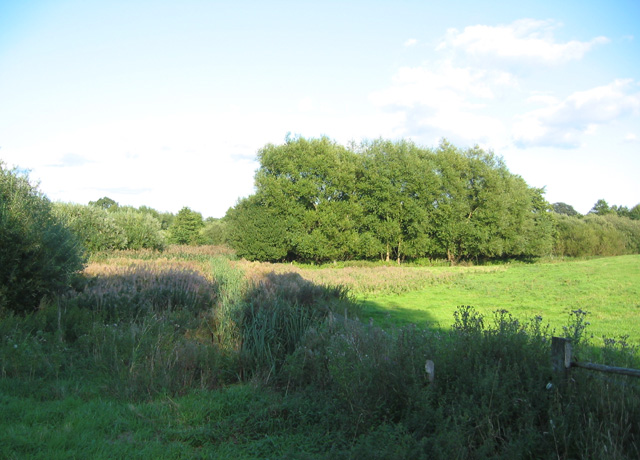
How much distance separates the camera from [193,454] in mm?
3891

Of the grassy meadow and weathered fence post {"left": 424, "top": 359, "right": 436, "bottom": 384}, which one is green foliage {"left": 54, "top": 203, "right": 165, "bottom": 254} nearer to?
the grassy meadow

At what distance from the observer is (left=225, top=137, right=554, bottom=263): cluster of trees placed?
35.9 meters

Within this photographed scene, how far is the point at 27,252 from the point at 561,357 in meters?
9.15

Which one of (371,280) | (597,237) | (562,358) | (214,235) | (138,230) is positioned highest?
(597,237)

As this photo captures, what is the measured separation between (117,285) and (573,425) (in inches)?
374

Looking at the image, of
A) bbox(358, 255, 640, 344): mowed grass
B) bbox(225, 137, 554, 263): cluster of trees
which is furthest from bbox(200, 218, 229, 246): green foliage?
Result: bbox(358, 255, 640, 344): mowed grass

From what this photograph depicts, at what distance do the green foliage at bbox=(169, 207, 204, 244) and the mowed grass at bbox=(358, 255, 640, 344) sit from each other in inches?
1323

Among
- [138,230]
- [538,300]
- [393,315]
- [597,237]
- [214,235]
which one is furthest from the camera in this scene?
[214,235]

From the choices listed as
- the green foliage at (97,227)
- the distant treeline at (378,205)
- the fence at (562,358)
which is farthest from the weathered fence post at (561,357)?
the distant treeline at (378,205)

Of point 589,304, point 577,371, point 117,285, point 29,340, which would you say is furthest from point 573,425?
point 589,304

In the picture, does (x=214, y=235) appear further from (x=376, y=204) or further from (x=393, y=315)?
(x=393, y=315)

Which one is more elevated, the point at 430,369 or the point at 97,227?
the point at 97,227

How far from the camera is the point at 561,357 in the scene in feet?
12.7

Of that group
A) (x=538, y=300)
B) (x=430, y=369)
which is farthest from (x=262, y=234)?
(x=430, y=369)
